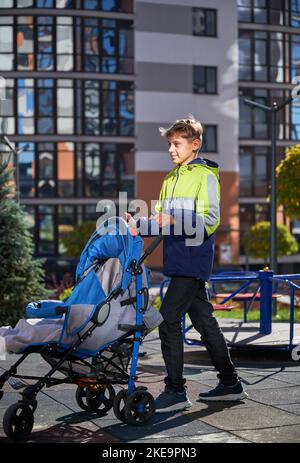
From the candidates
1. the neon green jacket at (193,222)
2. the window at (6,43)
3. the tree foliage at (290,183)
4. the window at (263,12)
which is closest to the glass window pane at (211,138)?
the window at (263,12)

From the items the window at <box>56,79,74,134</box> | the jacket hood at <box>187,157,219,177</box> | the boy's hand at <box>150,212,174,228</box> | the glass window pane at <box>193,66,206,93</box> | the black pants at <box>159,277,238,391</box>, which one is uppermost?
the glass window pane at <box>193,66,206,93</box>

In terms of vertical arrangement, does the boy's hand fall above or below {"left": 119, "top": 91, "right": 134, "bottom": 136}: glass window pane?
below

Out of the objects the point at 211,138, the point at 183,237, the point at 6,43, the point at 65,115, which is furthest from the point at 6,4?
the point at 183,237

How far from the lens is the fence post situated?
893cm

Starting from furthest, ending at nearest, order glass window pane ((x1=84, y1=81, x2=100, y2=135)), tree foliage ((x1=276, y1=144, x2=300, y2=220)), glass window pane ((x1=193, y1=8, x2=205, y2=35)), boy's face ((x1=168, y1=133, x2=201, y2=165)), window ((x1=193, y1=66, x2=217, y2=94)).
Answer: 1. window ((x1=193, y1=66, x2=217, y2=94))
2. glass window pane ((x1=193, y1=8, x2=205, y2=35))
3. glass window pane ((x1=84, y1=81, x2=100, y2=135))
4. tree foliage ((x1=276, y1=144, x2=300, y2=220))
5. boy's face ((x1=168, y1=133, x2=201, y2=165))

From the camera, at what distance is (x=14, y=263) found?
13172 mm

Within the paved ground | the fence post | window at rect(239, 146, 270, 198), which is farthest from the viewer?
window at rect(239, 146, 270, 198)

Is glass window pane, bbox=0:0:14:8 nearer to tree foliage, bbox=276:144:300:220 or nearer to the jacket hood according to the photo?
tree foliage, bbox=276:144:300:220

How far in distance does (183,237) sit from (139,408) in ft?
3.96

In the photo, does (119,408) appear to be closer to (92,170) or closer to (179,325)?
(179,325)

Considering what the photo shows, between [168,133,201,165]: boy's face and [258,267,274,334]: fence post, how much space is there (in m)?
3.28

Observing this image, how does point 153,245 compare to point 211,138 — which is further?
point 211,138

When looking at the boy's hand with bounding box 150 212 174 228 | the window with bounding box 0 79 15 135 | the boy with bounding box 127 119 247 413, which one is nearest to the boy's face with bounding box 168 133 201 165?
the boy with bounding box 127 119 247 413

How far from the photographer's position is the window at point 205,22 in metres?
47.9
